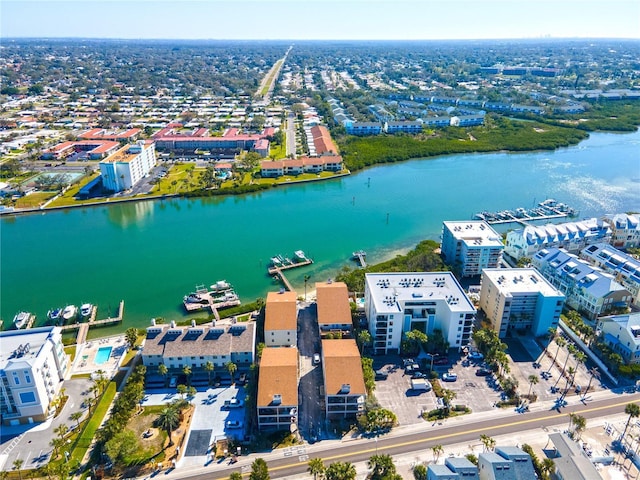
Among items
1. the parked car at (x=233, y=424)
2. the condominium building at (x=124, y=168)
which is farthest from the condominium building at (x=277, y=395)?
the condominium building at (x=124, y=168)

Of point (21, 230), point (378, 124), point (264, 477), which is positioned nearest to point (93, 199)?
point (21, 230)

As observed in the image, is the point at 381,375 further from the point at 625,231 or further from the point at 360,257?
the point at 625,231

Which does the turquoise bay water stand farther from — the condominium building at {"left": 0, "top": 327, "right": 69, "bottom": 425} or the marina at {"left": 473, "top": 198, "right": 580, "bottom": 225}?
the condominium building at {"left": 0, "top": 327, "right": 69, "bottom": 425}

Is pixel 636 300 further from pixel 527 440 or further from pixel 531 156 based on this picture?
pixel 531 156

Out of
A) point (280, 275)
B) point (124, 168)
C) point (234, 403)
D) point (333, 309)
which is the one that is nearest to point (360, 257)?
point (280, 275)

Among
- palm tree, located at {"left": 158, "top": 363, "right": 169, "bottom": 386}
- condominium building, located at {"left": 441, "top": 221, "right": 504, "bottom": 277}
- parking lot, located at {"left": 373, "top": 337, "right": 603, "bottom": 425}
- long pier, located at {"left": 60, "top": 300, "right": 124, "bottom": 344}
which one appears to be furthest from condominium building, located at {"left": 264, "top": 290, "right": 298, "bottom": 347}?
condominium building, located at {"left": 441, "top": 221, "right": 504, "bottom": 277}

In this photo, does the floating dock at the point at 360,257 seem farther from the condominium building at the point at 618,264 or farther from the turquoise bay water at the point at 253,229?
the condominium building at the point at 618,264
